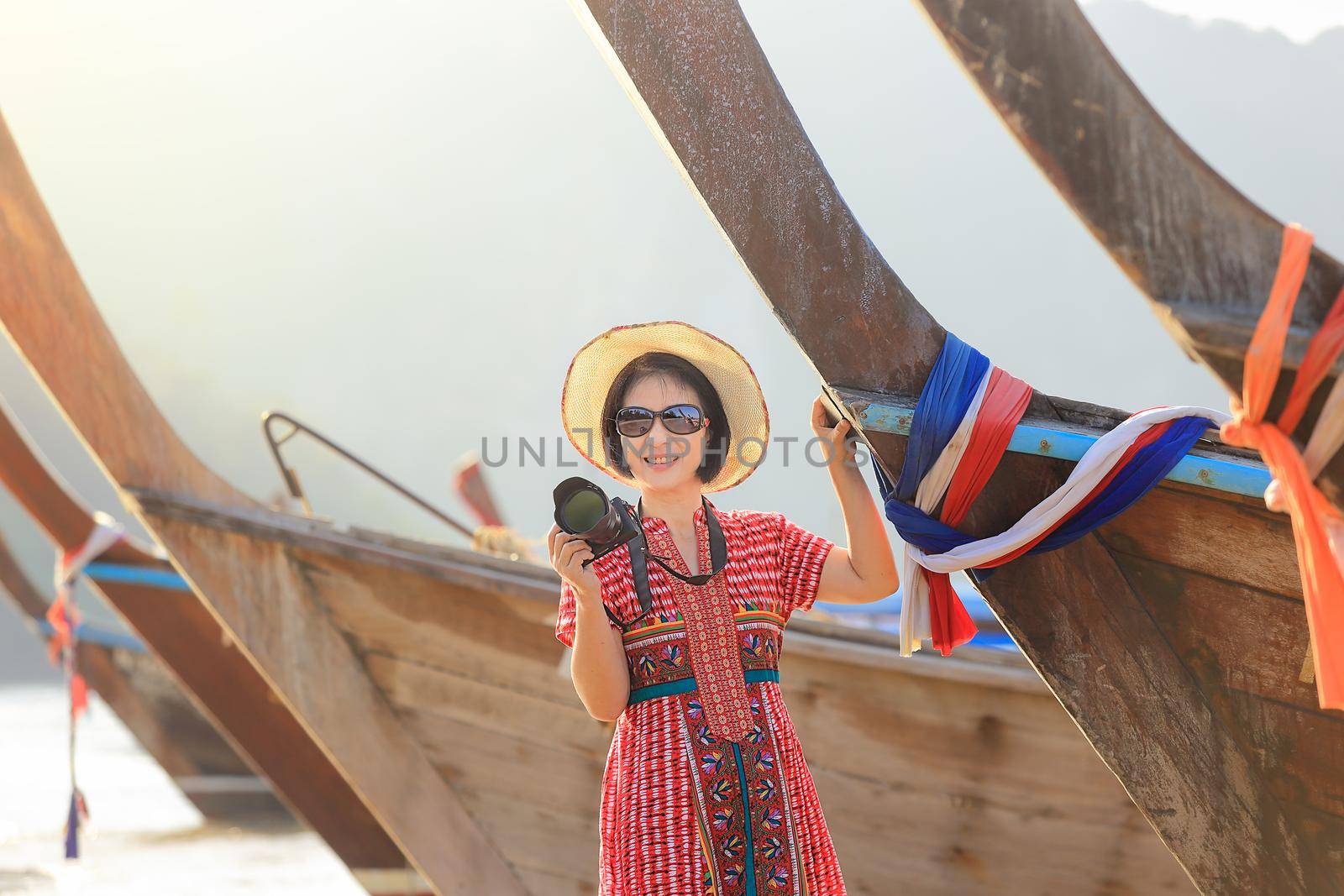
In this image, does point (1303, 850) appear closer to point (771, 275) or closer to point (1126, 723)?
point (1126, 723)

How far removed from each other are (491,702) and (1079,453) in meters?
2.06

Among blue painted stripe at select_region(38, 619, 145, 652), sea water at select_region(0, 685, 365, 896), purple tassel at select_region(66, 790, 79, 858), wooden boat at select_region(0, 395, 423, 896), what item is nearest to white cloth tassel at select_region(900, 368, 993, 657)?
wooden boat at select_region(0, 395, 423, 896)

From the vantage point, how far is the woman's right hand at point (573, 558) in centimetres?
158

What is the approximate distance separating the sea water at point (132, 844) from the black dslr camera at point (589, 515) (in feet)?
12.9

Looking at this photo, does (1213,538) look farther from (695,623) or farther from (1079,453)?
(695,623)

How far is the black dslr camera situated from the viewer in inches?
62.4

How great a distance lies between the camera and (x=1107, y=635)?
156 centimetres

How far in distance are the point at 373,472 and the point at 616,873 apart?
105 inches

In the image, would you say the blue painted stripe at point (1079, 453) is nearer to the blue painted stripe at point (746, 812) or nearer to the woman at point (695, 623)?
the woman at point (695, 623)

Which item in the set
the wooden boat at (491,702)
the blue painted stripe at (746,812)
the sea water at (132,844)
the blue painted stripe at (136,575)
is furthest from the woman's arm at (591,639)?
the sea water at (132,844)

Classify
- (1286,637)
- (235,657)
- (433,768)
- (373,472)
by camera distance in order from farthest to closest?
(235,657), (373,472), (433,768), (1286,637)

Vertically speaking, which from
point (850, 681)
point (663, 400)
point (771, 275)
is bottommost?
point (850, 681)

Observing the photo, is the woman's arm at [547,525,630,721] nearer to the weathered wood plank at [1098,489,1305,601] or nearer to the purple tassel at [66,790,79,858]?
the weathered wood plank at [1098,489,1305,601]

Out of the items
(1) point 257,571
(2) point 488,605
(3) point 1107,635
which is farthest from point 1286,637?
(1) point 257,571
